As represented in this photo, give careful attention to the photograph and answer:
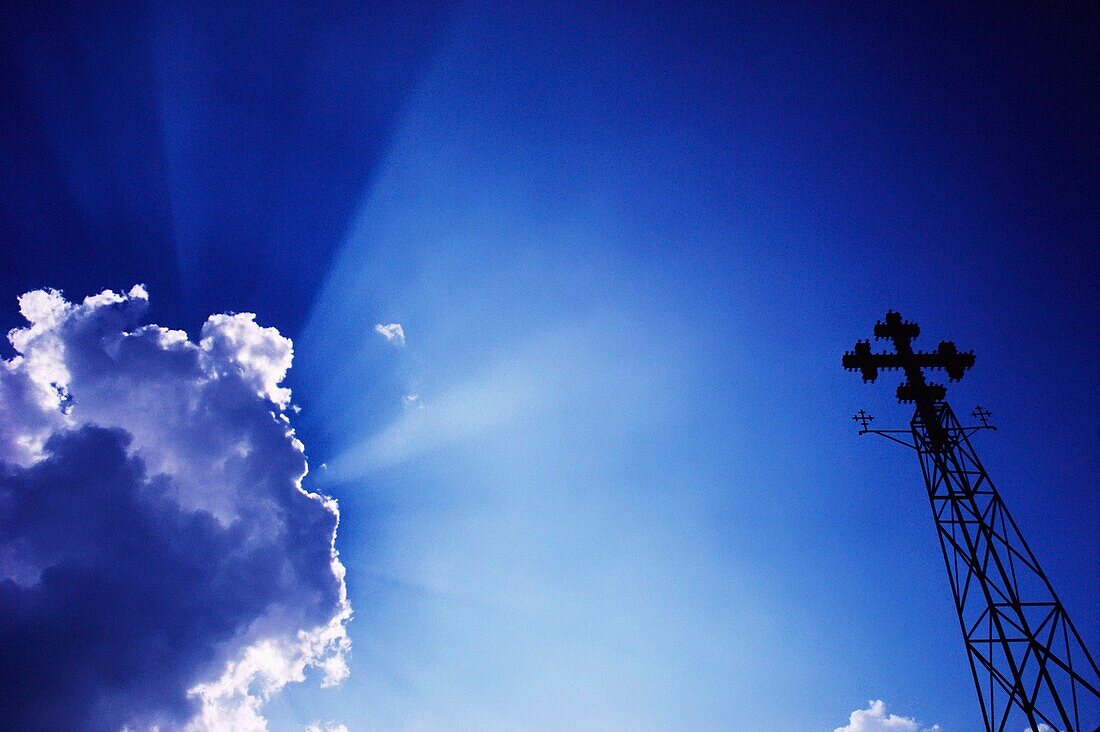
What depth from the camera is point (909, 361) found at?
2195 centimetres

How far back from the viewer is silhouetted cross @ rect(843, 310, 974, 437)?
21.4m

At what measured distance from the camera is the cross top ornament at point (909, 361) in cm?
2142

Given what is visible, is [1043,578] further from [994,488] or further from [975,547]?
[994,488]

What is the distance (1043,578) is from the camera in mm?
16766

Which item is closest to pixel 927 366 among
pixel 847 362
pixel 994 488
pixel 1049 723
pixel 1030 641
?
pixel 847 362

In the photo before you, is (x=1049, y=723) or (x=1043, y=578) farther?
(x=1043, y=578)

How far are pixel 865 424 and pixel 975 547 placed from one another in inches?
224

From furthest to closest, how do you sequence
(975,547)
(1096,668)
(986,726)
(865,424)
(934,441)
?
1. (865,424)
2. (934,441)
3. (975,547)
4. (986,726)
5. (1096,668)

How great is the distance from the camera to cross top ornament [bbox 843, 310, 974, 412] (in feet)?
70.3

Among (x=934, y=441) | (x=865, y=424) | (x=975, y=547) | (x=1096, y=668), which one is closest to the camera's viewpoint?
(x=1096, y=668)

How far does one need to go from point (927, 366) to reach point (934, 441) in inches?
157

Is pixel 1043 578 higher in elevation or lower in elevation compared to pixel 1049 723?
higher

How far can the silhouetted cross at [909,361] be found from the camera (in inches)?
841

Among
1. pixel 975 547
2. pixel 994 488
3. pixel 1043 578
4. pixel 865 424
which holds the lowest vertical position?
pixel 1043 578
